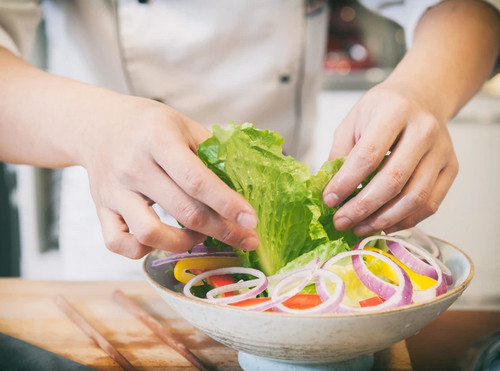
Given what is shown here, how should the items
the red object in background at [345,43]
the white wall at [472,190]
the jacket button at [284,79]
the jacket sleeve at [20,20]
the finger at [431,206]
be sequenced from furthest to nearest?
the red object in background at [345,43]
the white wall at [472,190]
the jacket button at [284,79]
the jacket sleeve at [20,20]
the finger at [431,206]

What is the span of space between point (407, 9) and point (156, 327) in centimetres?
90

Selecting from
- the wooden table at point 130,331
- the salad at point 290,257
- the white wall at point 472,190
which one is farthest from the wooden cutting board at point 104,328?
the white wall at point 472,190

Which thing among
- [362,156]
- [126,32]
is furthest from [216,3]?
[362,156]

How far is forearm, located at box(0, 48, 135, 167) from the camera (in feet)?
2.36

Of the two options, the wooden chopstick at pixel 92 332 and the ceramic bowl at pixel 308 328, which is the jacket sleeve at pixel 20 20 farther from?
the ceramic bowl at pixel 308 328

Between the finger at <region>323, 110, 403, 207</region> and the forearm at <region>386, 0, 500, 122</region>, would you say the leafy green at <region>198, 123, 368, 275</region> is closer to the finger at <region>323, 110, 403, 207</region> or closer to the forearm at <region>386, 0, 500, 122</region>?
the finger at <region>323, 110, 403, 207</region>

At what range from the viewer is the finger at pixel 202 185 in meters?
0.58

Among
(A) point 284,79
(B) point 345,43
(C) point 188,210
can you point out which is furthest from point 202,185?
(B) point 345,43

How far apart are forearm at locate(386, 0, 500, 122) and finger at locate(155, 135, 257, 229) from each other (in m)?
0.38

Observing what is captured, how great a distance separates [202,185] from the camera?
0.58m

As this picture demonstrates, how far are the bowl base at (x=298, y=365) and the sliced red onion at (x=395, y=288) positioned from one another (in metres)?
0.11

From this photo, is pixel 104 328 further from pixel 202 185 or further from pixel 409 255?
pixel 409 255

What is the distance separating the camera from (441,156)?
0.76m

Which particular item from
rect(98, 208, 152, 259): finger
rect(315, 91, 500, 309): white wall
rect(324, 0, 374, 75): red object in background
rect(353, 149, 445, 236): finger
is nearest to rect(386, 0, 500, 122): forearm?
rect(353, 149, 445, 236): finger
